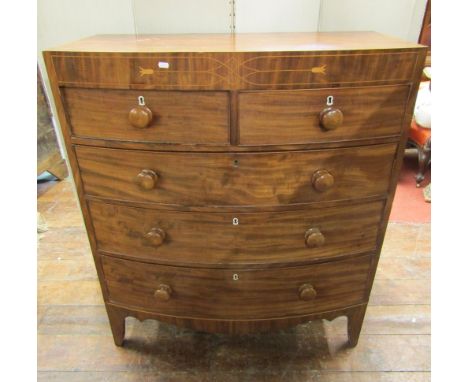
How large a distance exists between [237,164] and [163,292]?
51 centimetres

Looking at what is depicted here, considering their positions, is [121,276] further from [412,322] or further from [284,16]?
[412,322]

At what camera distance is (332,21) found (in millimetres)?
1269

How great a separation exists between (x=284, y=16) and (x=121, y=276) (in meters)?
1.08

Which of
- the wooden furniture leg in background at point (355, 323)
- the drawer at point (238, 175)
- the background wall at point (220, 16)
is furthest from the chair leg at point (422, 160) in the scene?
the drawer at point (238, 175)

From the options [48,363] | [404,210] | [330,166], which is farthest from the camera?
[404,210]

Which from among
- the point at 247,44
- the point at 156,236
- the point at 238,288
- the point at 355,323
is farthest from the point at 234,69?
the point at 355,323

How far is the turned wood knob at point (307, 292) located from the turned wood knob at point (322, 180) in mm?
365

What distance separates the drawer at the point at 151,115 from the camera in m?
0.88

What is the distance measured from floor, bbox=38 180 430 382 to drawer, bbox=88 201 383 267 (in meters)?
0.48

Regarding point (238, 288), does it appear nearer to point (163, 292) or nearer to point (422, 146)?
point (163, 292)

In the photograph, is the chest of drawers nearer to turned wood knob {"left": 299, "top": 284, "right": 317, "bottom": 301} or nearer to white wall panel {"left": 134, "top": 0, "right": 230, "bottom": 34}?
turned wood knob {"left": 299, "top": 284, "right": 317, "bottom": 301}

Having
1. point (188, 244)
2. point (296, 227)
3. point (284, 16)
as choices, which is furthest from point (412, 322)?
point (284, 16)

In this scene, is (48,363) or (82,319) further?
(82,319)

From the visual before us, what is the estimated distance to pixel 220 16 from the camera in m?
1.25
